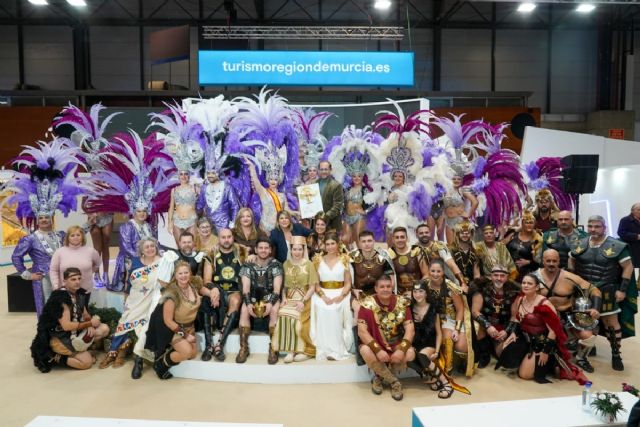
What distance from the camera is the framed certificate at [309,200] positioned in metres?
5.84

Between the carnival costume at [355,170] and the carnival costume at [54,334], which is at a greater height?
the carnival costume at [355,170]

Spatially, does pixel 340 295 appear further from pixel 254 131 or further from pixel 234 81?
pixel 234 81

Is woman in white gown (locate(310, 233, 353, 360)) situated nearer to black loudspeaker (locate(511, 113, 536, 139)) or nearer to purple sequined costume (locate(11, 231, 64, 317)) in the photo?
purple sequined costume (locate(11, 231, 64, 317))

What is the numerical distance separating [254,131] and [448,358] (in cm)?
339

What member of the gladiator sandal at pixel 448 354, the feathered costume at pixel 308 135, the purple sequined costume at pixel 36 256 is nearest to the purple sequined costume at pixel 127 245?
the purple sequined costume at pixel 36 256

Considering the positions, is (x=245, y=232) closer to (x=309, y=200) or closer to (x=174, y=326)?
(x=309, y=200)

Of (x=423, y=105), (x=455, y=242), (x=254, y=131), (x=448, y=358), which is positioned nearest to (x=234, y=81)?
(x=423, y=105)

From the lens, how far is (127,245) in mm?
5398

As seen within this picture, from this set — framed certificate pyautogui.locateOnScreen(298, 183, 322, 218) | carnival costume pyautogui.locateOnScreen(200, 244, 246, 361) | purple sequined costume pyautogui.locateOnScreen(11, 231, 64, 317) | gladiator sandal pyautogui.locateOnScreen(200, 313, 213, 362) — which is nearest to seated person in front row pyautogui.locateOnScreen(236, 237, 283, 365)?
carnival costume pyautogui.locateOnScreen(200, 244, 246, 361)

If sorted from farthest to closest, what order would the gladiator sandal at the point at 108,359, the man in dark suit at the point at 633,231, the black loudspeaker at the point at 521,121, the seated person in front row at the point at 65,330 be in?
the black loudspeaker at the point at 521,121
the man in dark suit at the point at 633,231
the gladiator sandal at the point at 108,359
the seated person in front row at the point at 65,330

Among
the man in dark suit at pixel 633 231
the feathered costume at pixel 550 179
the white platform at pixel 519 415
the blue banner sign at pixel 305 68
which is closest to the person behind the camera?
the white platform at pixel 519 415

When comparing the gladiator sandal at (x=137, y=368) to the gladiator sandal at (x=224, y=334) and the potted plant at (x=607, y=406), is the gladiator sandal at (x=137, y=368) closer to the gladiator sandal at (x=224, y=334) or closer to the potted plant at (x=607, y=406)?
the gladiator sandal at (x=224, y=334)

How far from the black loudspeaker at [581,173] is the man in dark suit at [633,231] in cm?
160

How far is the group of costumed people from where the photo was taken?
175 inches
